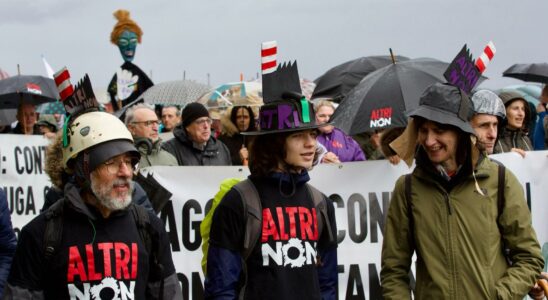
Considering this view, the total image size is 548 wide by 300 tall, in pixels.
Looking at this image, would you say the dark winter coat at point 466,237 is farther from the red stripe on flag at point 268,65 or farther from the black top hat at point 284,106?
the red stripe on flag at point 268,65

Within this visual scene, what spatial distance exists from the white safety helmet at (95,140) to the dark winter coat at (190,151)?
412 cm

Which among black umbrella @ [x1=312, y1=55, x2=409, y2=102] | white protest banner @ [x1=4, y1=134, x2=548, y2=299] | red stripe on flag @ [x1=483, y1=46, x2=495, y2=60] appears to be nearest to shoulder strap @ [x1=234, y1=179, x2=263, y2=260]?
red stripe on flag @ [x1=483, y1=46, x2=495, y2=60]

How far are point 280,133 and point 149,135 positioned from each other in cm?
364

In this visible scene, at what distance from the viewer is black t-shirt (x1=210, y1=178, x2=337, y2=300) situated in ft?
16.4

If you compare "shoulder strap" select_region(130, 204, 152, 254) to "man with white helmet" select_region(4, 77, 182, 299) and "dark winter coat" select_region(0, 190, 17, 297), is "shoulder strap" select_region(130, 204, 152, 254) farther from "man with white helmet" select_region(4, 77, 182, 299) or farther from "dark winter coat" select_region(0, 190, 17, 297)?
"dark winter coat" select_region(0, 190, 17, 297)

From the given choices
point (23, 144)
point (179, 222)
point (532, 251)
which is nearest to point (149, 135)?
point (179, 222)

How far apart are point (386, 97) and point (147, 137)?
2.17m

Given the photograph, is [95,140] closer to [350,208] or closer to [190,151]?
[350,208]

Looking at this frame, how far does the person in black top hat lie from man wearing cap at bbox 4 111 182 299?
0.32 meters

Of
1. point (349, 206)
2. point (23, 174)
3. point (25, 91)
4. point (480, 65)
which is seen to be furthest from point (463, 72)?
point (25, 91)

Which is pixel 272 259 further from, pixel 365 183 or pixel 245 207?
pixel 365 183

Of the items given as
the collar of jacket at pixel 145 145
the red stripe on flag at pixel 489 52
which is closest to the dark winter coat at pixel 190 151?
the collar of jacket at pixel 145 145

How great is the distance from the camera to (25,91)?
13.2 metres

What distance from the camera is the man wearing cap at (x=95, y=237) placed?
4.57 m
